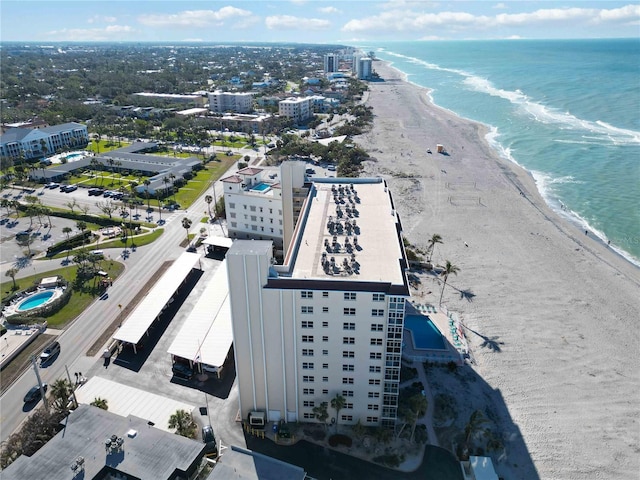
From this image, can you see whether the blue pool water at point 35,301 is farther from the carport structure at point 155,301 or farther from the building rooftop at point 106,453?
the building rooftop at point 106,453

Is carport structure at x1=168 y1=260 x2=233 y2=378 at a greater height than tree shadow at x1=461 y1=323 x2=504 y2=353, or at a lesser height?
greater

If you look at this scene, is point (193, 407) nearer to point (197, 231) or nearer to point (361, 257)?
point (361, 257)

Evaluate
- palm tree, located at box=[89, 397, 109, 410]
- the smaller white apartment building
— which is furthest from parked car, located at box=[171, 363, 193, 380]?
the smaller white apartment building

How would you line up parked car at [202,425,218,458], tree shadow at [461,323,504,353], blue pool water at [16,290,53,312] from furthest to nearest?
1. blue pool water at [16,290,53,312]
2. tree shadow at [461,323,504,353]
3. parked car at [202,425,218,458]

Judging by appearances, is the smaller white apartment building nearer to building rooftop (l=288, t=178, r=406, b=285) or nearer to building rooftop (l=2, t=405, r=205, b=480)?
building rooftop (l=288, t=178, r=406, b=285)

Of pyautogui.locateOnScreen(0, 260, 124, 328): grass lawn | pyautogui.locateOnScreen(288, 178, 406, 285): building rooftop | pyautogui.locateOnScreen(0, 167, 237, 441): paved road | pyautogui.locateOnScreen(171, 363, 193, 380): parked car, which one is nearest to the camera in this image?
pyautogui.locateOnScreen(288, 178, 406, 285): building rooftop

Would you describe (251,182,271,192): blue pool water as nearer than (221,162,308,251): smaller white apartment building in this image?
No

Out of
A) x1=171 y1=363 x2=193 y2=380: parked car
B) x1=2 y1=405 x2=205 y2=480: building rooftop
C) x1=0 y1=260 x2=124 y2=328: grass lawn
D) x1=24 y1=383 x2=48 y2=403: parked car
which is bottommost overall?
x1=0 y1=260 x2=124 y2=328: grass lawn

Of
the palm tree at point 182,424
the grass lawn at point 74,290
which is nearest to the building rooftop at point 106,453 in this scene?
the palm tree at point 182,424
